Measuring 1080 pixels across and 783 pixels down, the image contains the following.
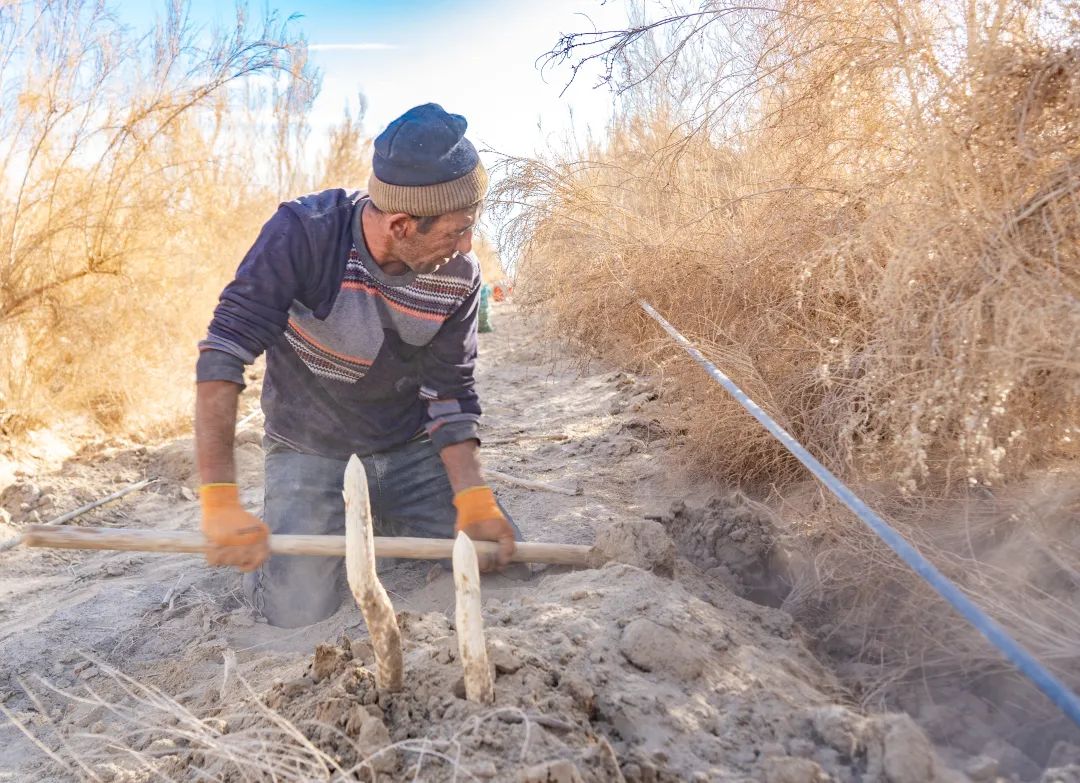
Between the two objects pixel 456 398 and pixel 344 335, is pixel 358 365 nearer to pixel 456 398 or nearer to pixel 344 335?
pixel 344 335

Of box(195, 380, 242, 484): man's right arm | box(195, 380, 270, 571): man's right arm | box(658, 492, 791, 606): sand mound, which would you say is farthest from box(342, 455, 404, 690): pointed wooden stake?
box(658, 492, 791, 606): sand mound

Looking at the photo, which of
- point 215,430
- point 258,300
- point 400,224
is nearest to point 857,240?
point 400,224

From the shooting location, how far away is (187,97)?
18.9ft

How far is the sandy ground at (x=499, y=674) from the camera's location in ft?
5.07

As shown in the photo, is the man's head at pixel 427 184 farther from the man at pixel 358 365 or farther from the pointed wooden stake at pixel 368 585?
the pointed wooden stake at pixel 368 585

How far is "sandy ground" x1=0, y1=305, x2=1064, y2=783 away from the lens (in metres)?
1.54

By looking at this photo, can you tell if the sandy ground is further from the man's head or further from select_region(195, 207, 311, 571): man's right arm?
the man's head

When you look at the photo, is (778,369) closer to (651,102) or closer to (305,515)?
(305,515)

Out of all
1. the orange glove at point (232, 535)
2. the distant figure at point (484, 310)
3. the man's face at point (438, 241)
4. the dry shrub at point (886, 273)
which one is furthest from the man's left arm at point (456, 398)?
the distant figure at point (484, 310)

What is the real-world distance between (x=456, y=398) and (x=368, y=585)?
1.46 m

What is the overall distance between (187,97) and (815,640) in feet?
17.8

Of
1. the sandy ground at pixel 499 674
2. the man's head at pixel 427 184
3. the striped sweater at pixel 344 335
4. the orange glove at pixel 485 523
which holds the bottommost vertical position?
the sandy ground at pixel 499 674

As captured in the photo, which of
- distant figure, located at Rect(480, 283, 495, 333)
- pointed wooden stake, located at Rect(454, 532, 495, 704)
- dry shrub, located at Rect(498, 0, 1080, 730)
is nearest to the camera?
pointed wooden stake, located at Rect(454, 532, 495, 704)

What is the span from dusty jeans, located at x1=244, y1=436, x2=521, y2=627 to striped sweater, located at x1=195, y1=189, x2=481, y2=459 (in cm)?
7
